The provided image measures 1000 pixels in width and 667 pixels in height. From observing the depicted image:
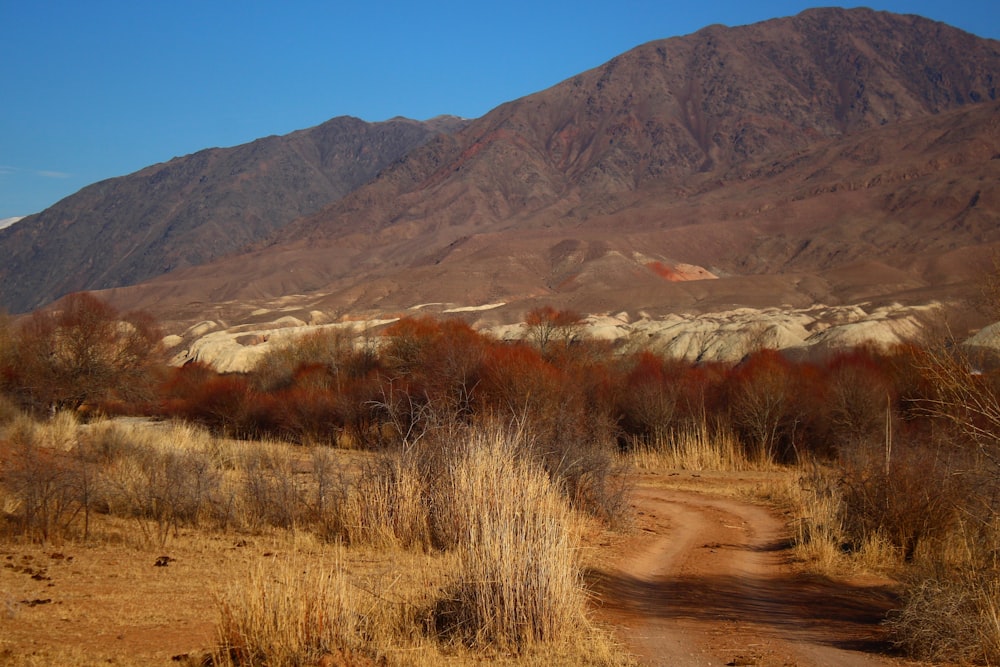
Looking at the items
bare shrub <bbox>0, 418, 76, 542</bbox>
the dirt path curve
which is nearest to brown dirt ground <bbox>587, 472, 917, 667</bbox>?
the dirt path curve

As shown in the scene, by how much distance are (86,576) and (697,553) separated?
777 centimetres

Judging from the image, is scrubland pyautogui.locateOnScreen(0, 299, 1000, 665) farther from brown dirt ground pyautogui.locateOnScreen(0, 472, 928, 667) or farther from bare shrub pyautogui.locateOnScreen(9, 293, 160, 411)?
bare shrub pyautogui.locateOnScreen(9, 293, 160, 411)

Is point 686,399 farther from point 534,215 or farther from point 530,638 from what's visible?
point 534,215

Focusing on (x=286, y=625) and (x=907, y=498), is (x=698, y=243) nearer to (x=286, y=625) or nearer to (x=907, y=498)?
(x=907, y=498)

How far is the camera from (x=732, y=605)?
9.41 meters

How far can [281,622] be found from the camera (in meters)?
6.40

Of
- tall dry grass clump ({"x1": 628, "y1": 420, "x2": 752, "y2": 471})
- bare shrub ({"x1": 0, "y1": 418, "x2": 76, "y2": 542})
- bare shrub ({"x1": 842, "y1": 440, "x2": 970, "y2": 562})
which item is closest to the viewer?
bare shrub ({"x1": 842, "y1": 440, "x2": 970, "y2": 562})

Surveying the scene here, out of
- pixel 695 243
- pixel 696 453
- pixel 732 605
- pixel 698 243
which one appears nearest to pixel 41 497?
pixel 732 605

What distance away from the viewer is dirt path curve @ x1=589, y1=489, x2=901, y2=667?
7.58 metres

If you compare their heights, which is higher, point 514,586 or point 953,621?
point 514,586

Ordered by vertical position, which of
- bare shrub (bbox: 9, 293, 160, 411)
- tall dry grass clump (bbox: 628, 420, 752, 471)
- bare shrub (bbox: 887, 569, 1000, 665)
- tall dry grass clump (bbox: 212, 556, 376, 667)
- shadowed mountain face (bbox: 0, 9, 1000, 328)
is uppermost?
shadowed mountain face (bbox: 0, 9, 1000, 328)

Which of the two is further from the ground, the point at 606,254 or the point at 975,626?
the point at 606,254

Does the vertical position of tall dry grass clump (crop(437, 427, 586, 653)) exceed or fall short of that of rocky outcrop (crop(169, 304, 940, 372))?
it falls short

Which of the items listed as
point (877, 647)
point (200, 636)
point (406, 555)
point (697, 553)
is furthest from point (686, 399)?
point (200, 636)
